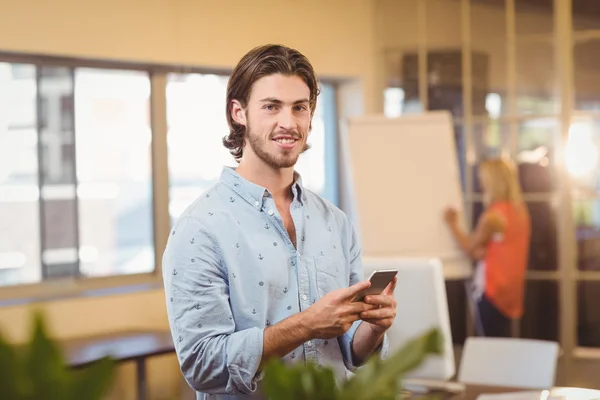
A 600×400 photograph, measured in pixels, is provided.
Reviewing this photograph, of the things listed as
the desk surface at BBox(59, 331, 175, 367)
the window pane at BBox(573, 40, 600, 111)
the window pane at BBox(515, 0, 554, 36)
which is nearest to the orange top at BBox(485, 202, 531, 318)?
the window pane at BBox(573, 40, 600, 111)

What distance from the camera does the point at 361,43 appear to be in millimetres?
7328

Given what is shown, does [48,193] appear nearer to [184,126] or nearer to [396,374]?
[184,126]

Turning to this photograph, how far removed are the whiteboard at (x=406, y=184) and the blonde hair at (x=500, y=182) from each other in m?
0.30

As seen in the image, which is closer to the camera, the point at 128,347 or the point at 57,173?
the point at 128,347

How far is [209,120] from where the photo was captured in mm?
6258

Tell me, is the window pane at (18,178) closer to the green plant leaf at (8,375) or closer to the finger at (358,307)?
the finger at (358,307)

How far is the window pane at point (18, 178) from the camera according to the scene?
5.15 meters

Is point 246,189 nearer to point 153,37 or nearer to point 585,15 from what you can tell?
point 153,37

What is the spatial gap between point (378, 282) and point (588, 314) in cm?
517

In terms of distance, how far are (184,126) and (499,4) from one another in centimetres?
267

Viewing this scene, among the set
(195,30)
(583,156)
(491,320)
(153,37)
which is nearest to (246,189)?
(153,37)

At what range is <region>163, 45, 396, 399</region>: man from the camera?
187cm

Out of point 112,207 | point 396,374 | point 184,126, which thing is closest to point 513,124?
point 184,126

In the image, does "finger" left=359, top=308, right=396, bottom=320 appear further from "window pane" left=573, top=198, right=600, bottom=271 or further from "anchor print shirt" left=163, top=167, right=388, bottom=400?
"window pane" left=573, top=198, right=600, bottom=271
